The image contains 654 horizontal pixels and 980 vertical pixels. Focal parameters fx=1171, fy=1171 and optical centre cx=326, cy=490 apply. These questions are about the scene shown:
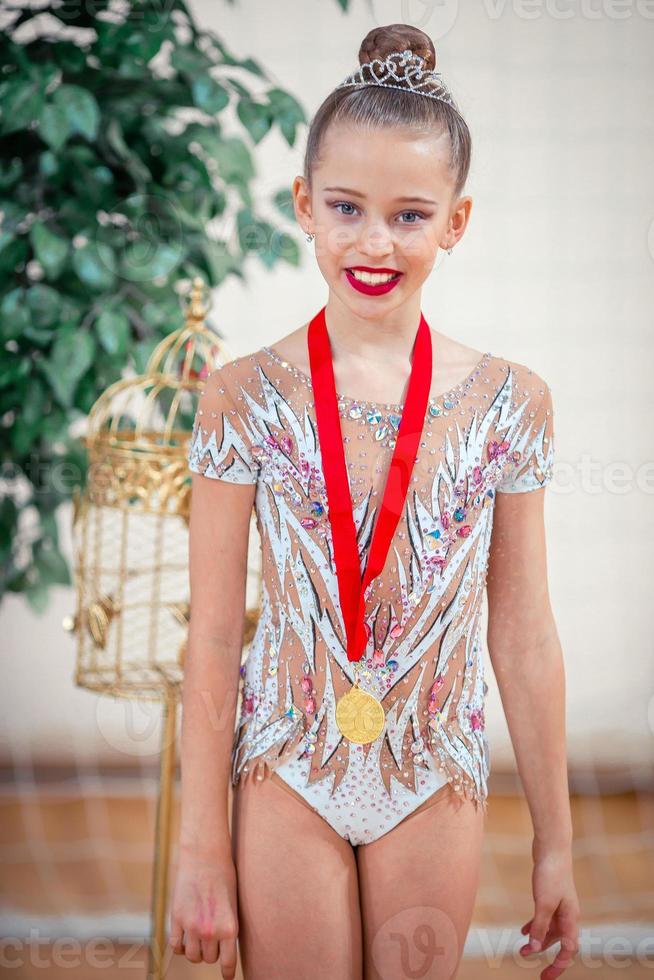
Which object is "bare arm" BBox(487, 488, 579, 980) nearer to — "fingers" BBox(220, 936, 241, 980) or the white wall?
"fingers" BBox(220, 936, 241, 980)

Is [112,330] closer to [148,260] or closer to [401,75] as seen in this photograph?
[148,260]

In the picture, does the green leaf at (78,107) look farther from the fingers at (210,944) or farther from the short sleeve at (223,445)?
the fingers at (210,944)

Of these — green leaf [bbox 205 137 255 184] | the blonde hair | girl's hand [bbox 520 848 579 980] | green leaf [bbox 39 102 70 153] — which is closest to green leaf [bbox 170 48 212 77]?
green leaf [bbox 205 137 255 184]

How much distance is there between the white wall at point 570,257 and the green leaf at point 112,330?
1.80 feet

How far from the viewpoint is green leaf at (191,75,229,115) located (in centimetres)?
193

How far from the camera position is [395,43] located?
102 cm

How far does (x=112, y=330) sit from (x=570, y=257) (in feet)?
3.05

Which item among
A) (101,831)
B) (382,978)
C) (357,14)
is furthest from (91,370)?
(382,978)

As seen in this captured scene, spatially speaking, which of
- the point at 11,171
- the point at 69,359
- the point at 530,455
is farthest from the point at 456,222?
the point at 11,171

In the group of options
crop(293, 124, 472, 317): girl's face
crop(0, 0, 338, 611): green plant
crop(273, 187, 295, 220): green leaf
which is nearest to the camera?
crop(293, 124, 472, 317): girl's face

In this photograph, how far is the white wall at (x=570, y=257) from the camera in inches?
87.5

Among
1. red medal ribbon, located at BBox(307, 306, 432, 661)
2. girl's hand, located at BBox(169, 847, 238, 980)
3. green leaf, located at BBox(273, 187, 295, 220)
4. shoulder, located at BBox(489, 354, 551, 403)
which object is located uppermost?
green leaf, located at BBox(273, 187, 295, 220)

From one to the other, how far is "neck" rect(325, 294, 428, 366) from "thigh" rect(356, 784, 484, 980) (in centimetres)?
40

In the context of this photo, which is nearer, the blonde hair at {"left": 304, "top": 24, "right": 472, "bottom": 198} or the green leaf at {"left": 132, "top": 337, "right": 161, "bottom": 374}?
the blonde hair at {"left": 304, "top": 24, "right": 472, "bottom": 198}
